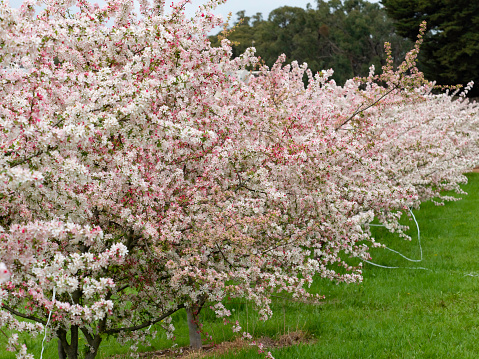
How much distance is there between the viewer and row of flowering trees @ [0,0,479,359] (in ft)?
11.1

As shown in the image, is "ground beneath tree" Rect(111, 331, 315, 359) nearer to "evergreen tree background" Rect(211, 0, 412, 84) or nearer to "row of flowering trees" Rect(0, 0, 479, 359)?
"row of flowering trees" Rect(0, 0, 479, 359)

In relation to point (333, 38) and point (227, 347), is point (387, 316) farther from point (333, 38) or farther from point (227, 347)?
point (333, 38)

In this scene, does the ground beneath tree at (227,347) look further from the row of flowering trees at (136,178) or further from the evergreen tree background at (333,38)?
the evergreen tree background at (333,38)

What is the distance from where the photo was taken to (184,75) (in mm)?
4051

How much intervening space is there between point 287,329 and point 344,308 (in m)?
1.35

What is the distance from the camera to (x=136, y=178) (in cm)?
414

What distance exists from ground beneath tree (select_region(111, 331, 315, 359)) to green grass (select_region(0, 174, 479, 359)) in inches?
5.5

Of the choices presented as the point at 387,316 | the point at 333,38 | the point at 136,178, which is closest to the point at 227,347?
the point at 387,316

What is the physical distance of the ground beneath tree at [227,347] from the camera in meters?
6.05

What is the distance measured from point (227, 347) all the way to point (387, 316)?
8.16 ft

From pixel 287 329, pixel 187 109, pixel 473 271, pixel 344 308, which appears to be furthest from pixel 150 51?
pixel 473 271

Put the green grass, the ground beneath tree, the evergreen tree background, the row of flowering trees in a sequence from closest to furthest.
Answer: the row of flowering trees < the green grass < the ground beneath tree < the evergreen tree background

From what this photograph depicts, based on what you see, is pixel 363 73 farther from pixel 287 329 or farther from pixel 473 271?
pixel 287 329

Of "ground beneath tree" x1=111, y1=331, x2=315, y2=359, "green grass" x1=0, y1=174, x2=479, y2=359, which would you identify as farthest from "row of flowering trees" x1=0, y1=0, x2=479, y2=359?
"green grass" x1=0, y1=174, x2=479, y2=359
